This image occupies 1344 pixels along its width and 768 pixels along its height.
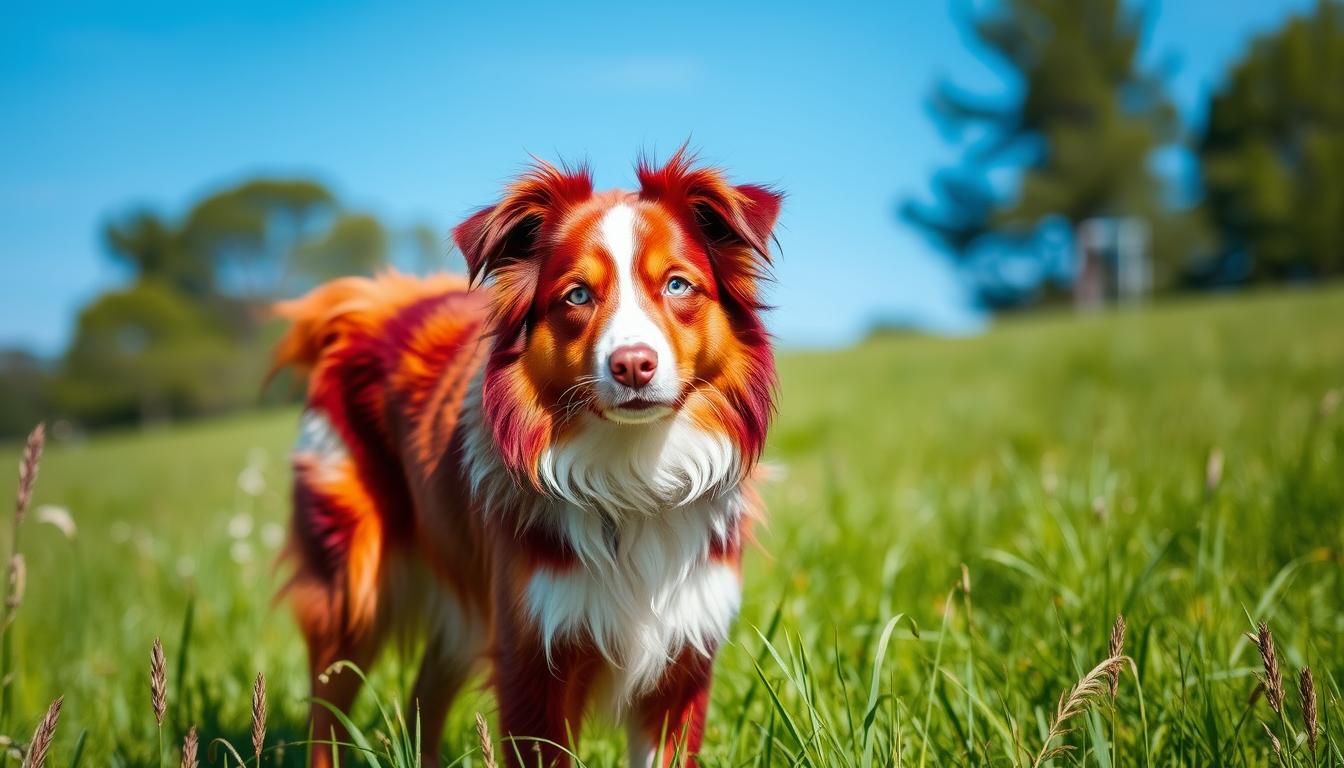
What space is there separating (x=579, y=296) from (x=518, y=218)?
31cm

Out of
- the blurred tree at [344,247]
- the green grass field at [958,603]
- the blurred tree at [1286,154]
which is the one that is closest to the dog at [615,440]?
the green grass field at [958,603]

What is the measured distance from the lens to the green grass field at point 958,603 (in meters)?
2.32

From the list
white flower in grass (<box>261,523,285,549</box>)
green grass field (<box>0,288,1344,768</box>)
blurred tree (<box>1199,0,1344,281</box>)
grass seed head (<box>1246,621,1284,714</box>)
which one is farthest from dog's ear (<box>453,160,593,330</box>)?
blurred tree (<box>1199,0,1344,281</box>)

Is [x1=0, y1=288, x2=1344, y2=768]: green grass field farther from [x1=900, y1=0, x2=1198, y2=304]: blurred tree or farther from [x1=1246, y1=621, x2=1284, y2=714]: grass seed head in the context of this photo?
[x1=900, y1=0, x2=1198, y2=304]: blurred tree

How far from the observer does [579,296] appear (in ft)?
7.59

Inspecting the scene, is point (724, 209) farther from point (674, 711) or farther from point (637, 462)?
point (674, 711)

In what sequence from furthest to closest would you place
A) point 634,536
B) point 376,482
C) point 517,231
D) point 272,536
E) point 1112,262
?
point 1112,262 < point 272,536 < point 376,482 < point 517,231 < point 634,536

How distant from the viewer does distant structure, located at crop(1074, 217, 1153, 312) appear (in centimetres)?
3256

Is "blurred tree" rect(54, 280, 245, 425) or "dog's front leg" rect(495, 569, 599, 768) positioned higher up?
"dog's front leg" rect(495, 569, 599, 768)

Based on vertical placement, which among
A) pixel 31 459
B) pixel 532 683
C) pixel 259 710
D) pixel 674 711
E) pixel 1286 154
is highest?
pixel 1286 154

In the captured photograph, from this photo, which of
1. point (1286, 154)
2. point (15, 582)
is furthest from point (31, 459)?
point (1286, 154)

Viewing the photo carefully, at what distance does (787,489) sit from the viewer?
611 centimetres

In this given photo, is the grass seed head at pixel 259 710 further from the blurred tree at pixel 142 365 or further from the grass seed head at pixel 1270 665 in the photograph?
the blurred tree at pixel 142 365

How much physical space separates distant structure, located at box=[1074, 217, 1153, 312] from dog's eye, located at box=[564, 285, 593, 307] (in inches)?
1294
